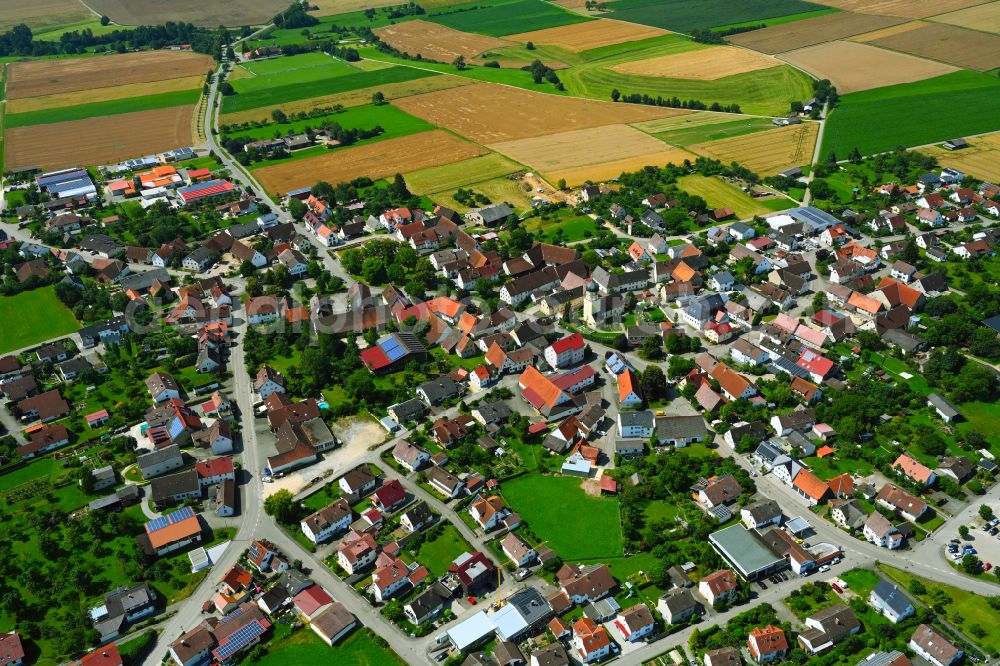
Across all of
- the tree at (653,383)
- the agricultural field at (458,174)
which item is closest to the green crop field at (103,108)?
the agricultural field at (458,174)

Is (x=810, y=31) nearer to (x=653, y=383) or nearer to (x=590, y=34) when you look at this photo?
(x=590, y=34)

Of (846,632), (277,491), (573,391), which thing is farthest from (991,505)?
(277,491)

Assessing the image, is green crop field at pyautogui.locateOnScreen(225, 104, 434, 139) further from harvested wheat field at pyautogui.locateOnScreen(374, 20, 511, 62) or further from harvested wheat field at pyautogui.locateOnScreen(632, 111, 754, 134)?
harvested wheat field at pyautogui.locateOnScreen(374, 20, 511, 62)

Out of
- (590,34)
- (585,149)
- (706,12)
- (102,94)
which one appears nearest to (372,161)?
(585,149)

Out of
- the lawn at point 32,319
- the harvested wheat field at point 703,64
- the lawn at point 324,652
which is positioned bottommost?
the lawn at point 324,652

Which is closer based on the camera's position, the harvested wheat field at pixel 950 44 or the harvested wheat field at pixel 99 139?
the harvested wheat field at pixel 99 139

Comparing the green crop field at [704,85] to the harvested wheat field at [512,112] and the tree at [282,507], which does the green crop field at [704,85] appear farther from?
the tree at [282,507]

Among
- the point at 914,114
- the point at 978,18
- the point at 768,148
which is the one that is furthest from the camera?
the point at 978,18
